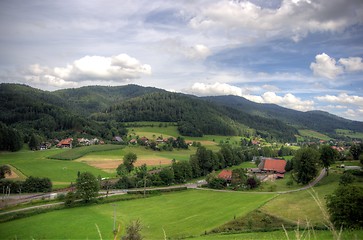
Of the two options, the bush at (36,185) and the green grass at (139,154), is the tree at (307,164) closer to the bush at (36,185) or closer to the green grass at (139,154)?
the green grass at (139,154)

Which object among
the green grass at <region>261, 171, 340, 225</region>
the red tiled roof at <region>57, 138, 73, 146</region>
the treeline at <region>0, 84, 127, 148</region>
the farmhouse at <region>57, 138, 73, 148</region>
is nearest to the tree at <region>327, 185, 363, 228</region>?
the green grass at <region>261, 171, 340, 225</region>

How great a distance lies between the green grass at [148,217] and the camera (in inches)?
1368

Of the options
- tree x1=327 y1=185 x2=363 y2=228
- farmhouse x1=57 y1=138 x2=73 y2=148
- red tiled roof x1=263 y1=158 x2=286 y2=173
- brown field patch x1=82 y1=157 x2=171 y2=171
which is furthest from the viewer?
farmhouse x1=57 y1=138 x2=73 y2=148

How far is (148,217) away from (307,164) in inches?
1382

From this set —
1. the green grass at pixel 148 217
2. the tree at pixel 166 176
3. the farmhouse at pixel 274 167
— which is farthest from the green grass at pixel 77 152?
the farmhouse at pixel 274 167

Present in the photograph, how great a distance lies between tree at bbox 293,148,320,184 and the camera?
5753 centimetres

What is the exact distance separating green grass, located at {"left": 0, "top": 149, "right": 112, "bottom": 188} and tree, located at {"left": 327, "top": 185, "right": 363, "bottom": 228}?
5469cm

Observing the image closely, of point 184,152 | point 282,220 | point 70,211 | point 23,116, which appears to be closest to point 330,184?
point 282,220

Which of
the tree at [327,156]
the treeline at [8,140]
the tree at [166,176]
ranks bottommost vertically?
the tree at [166,176]

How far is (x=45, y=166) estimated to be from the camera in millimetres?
71938

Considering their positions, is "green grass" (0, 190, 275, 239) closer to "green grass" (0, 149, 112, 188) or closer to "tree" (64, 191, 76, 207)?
"tree" (64, 191, 76, 207)

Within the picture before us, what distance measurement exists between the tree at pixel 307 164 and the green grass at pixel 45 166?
47106 millimetres

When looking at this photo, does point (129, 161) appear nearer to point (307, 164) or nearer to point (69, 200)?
point (69, 200)

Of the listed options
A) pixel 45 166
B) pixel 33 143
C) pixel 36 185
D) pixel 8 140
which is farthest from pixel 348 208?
pixel 33 143
